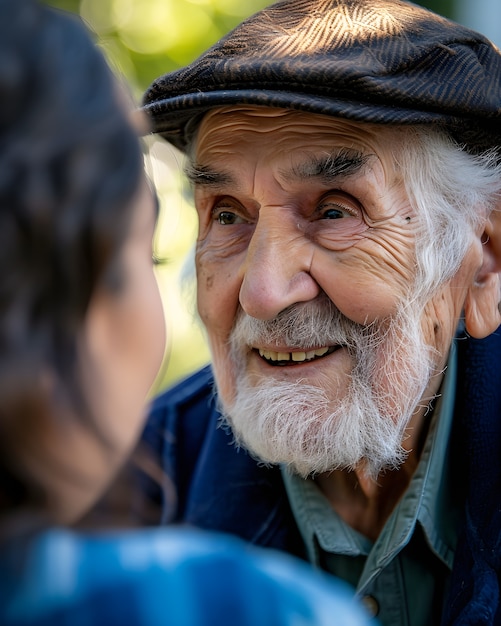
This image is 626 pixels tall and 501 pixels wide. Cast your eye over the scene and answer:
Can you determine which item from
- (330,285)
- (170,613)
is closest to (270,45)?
(330,285)

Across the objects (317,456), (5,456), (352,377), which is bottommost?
(317,456)

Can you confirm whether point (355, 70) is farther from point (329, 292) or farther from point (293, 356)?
point (293, 356)

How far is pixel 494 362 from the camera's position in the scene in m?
2.32

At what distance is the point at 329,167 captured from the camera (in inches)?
83.9

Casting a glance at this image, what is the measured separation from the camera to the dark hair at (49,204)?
3.02ft

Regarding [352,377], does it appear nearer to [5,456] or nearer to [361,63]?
[361,63]

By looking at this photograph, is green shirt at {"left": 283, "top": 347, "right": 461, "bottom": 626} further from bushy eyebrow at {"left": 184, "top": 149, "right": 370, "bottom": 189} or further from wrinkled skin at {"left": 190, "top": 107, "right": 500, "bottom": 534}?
bushy eyebrow at {"left": 184, "top": 149, "right": 370, "bottom": 189}

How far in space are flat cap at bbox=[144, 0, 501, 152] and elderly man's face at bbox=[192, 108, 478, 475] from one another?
0.43 ft

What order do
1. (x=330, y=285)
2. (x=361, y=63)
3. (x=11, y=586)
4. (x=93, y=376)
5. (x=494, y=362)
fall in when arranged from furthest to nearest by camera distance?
(x=494, y=362), (x=330, y=285), (x=361, y=63), (x=93, y=376), (x=11, y=586)

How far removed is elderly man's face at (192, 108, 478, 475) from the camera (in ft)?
7.01

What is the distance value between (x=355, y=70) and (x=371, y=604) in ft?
4.54

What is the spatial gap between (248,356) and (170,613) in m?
1.42

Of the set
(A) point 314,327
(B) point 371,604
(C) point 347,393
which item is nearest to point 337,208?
(A) point 314,327

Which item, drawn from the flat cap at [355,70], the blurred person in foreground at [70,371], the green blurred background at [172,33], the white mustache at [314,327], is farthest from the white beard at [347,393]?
the green blurred background at [172,33]
